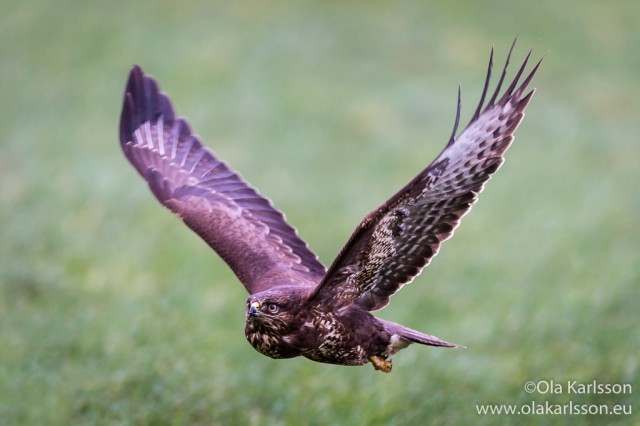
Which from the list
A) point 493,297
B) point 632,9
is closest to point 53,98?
point 493,297

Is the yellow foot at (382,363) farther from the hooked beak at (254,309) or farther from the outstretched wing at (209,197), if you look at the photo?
the hooked beak at (254,309)

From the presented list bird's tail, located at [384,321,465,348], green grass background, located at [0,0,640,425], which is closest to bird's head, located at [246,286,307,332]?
bird's tail, located at [384,321,465,348]

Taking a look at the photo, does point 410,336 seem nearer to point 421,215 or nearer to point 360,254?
point 360,254

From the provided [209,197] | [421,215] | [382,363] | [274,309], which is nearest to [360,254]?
[421,215]

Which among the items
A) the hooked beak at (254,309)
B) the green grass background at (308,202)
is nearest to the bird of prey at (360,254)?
the hooked beak at (254,309)

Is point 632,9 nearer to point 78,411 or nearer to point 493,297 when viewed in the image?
point 493,297

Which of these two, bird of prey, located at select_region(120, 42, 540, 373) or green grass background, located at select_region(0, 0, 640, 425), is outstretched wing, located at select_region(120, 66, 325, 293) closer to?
bird of prey, located at select_region(120, 42, 540, 373)
